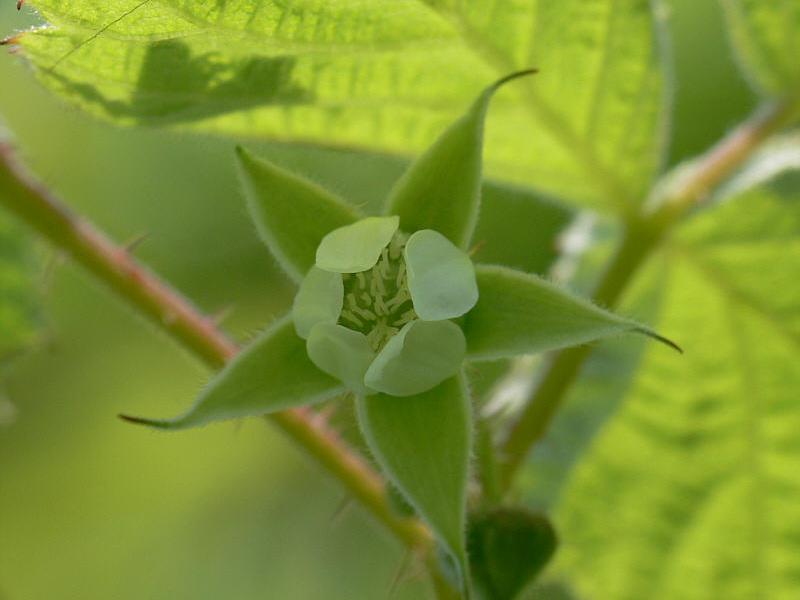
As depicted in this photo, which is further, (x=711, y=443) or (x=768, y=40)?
(x=711, y=443)

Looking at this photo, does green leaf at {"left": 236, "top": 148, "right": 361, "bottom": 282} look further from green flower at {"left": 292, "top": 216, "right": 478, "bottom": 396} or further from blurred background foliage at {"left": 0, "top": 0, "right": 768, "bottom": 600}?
blurred background foliage at {"left": 0, "top": 0, "right": 768, "bottom": 600}

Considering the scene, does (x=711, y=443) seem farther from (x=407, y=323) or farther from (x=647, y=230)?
(x=407, y=323)

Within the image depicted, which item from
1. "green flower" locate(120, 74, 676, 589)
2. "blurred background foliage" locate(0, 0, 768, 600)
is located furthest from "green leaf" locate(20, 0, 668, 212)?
"blurred background foliage" locate(0, 0, 768, 600)

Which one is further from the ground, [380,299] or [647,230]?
[380,299]

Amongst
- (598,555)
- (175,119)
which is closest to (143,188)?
(598,555)

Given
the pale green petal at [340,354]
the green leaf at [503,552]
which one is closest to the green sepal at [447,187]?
the pale green petal at [340,354]

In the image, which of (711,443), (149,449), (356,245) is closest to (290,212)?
(356,245)

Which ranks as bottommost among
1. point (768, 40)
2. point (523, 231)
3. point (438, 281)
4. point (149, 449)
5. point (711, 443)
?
point (149, 449)

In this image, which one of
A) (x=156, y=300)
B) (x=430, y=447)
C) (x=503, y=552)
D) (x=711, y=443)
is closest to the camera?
(x=430, y=447)
